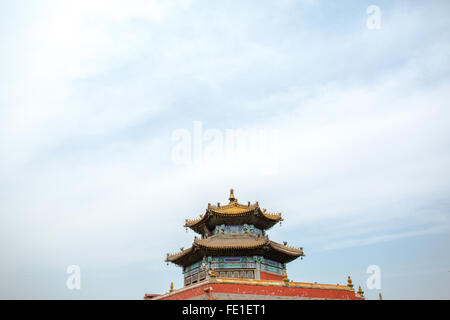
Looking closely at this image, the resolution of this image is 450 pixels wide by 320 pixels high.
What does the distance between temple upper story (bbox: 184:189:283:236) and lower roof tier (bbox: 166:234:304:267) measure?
1557 mm

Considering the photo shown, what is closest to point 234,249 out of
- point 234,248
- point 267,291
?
point 234,248

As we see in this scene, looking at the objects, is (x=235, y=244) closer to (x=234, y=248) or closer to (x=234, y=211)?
(x=234, y=248)

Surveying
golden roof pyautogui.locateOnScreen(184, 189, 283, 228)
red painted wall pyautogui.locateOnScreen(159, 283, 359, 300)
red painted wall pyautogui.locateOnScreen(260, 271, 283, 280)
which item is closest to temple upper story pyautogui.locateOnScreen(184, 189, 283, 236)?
golden roof pyautogui.locateOnScreen(184, 189, 283, 228)

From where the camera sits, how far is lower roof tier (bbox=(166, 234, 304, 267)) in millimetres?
31609

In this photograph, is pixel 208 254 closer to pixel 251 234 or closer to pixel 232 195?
pixel 251 234

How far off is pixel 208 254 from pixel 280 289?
25.3ft

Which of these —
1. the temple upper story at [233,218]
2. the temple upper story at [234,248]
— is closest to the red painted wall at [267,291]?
the temple upper story at [234,248]

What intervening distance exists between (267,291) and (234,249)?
6.13 meters

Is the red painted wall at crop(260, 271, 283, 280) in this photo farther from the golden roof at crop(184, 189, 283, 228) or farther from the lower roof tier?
the golden roof at crop(184, 189, 283, 228)

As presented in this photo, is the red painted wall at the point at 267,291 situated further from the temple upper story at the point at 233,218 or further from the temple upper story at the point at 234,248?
the temple upper story at the point at 233,218

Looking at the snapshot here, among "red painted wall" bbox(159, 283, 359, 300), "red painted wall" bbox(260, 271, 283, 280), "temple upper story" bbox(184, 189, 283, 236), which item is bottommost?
"red painted wall" bbox(159, 283, 359, 300)

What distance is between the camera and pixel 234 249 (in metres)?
31.7

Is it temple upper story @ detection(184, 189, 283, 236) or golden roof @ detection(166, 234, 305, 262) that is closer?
golden roof @ detection(166, 234, 305, 262)
